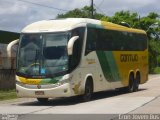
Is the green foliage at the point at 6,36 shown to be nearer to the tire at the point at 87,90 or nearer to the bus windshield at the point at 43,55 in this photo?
the tire at the point at 87,90

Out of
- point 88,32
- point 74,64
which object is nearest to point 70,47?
point 74,64

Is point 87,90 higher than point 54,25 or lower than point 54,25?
lower

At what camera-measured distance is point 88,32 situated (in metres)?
22.3

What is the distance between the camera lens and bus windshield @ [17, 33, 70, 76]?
20.4 m

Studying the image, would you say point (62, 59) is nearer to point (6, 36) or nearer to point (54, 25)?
point (54, 25)

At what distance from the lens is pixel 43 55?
2062 cm

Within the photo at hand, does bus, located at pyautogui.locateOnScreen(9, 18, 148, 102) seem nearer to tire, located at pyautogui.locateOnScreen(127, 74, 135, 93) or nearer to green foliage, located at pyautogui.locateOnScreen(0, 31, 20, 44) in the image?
tire, located at pyautogui.locateOnScreen(127, 74, 135, 93)

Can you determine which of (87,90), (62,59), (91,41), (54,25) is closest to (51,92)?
(62,59)

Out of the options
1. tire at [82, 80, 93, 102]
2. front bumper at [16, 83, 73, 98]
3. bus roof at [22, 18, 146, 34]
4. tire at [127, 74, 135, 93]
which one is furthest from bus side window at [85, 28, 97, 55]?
tire at [127, 74, 135, 93]

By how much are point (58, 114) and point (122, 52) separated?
10875 millimetres

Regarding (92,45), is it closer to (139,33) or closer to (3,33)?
(139,33)

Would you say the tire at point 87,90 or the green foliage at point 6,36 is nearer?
the tire at point 87,90

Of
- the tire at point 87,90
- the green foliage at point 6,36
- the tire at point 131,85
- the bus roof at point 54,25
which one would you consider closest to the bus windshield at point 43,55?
the bus roof at point 54,25

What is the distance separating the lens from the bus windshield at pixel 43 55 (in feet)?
67.0
